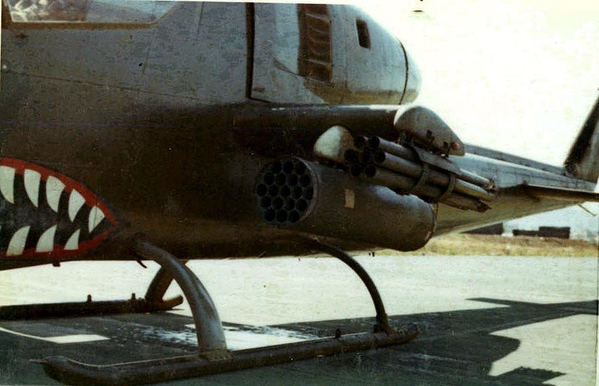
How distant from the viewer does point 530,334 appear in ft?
20.9

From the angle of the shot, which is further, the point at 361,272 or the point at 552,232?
the point at 552,232

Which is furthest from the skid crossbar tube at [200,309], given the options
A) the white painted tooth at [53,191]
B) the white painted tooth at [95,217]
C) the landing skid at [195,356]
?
the white painted tooth at [53,191]

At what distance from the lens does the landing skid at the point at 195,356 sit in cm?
340

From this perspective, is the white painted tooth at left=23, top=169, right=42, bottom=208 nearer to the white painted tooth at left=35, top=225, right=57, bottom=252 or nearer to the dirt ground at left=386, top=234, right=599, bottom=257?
the white painted tooth at left=35, top=225, right=57, bottom=252

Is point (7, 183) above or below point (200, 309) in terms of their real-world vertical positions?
above

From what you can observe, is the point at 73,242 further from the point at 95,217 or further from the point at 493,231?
the point at 493,231

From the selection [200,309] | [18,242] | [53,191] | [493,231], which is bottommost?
[200,309]

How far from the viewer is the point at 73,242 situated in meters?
3.86

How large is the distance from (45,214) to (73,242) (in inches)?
9.9

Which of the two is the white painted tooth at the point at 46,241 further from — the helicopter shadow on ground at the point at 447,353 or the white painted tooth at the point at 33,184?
the helicopter shadow on ground at the point at 447,353

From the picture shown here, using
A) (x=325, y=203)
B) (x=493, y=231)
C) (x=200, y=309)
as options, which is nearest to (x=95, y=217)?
(x=200, y=309)

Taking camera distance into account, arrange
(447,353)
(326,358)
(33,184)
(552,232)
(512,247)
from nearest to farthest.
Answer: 1. (33,184)
2. (326,358)
3. (447,353)
4. (552,232)
5. (512,247)

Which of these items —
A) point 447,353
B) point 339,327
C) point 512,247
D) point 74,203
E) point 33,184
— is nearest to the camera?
point 33,184

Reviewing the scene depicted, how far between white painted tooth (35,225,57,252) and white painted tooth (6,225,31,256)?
0.08 metres
